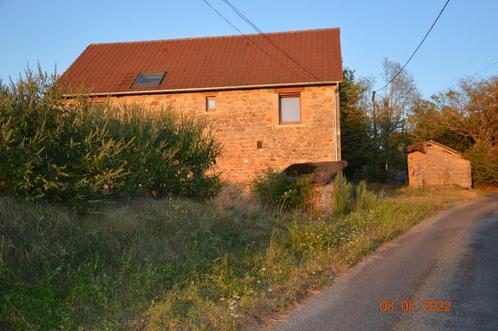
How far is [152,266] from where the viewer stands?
6938mm

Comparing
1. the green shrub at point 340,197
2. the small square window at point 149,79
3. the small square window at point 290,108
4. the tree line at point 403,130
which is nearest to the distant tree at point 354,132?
the tree line at point 403,130

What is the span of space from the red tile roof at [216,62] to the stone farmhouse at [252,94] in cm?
4

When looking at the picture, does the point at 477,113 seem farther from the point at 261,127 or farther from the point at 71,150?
the point at 71,150

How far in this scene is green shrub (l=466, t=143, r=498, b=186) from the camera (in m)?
29.6

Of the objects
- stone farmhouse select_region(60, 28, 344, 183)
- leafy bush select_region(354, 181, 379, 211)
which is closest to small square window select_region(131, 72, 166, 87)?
stone farmhouse select_region(60, 28, 344, 183)

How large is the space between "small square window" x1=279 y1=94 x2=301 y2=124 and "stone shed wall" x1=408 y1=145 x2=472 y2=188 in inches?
508

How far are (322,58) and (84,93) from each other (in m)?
13.5

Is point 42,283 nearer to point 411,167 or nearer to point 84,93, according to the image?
point 84,93

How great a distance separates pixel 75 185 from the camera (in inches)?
289

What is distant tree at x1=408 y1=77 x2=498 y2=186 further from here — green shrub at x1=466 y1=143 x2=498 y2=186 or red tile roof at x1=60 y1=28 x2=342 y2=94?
red tile roof at x1=60 y1=28 x2=342 y2=94

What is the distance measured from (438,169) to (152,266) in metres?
26.5

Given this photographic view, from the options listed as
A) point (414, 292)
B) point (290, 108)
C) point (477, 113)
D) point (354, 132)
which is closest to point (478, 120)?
point (477, 113)

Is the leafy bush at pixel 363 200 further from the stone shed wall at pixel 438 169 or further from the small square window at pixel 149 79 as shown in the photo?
the stone shed wall at pixel 438 169

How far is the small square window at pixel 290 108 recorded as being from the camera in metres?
20.1
